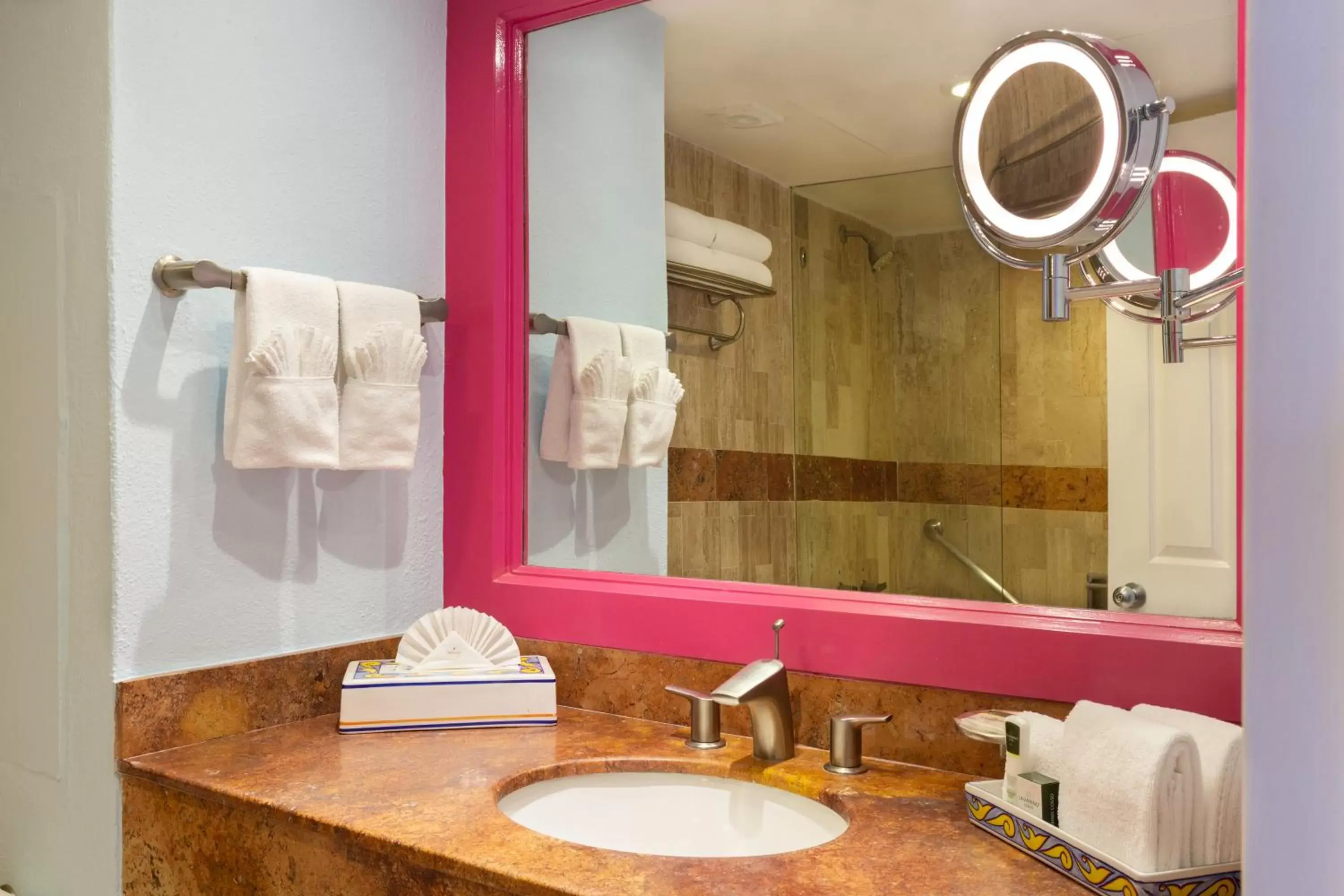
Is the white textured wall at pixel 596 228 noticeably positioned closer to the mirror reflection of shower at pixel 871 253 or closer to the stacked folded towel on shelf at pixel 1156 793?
the mirror reflection of shower at pixel 871 253

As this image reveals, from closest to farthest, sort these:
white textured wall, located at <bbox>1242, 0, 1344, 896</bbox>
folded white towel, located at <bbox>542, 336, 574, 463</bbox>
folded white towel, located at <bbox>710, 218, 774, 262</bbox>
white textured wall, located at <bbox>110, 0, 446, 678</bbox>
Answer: white textured wall, located at <bbox>1242, 0, 1344, 896</bbox>, white textured wall, located at <bbox>110, 0, 446, 678</bbox>, folded white towel, located at <bbox>710, 218, 774, 262</bbox>, folded white towel, located at <bbox>542, 336, 574, 463</bbox>

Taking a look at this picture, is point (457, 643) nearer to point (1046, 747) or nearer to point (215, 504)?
point (215, 504)

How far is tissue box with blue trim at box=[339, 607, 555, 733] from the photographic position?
144cm

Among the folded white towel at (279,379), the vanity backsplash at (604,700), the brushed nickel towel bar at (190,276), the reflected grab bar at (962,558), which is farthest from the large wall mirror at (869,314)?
the brushed nickel towel bar at (190,276)

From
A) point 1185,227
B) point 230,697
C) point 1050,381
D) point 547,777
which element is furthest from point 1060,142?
point 230,697

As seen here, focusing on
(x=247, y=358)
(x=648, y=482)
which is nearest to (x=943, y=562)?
(x=648, y=482)

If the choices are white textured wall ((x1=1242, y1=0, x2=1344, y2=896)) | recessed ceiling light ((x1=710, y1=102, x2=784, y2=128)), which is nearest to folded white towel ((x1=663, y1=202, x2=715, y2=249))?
recessed ceiling light ((x1=710, y1=102, x2=784, y2=128))

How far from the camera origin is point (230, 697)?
4.65ft

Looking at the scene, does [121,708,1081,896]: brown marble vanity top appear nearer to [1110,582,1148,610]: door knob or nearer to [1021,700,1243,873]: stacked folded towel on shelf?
[1021,700,1243,873]: stacked folded towel on shelf

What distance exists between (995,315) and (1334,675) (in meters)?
1.11

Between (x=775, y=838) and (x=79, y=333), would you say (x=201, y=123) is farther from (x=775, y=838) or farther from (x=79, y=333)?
(x=775, y=838)

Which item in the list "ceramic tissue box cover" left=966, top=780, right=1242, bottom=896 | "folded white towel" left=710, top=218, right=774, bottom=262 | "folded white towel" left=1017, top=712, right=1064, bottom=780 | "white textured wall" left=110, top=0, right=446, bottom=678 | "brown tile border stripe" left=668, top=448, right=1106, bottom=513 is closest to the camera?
"ceramic tissue box cover" left=966, top=780, right=1242, bottom=896

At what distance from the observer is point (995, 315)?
4.10 ft

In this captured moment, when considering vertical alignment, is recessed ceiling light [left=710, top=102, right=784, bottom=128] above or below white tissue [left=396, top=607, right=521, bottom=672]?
above
